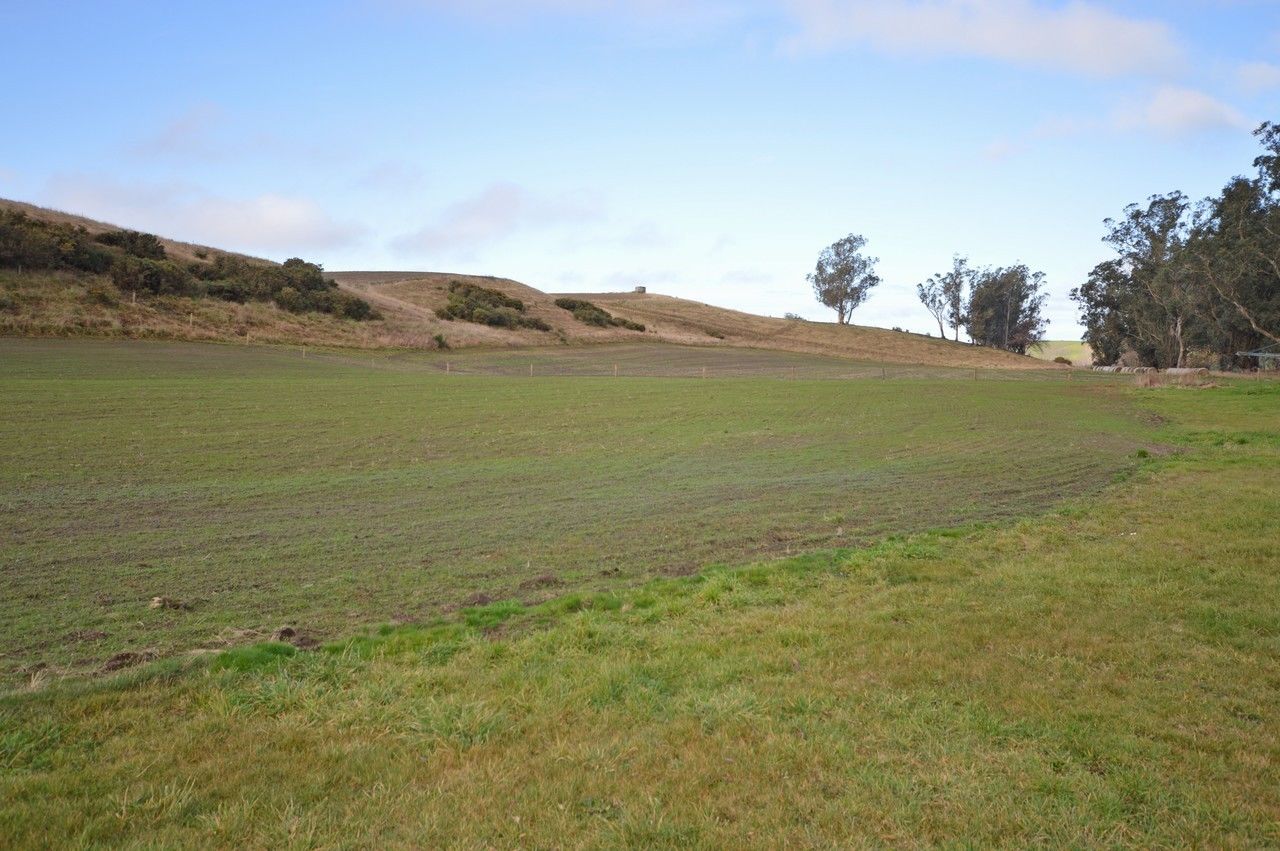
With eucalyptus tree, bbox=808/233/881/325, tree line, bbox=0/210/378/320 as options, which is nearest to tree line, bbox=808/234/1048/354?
eucalyptus tree, bbox=808/233/881/325

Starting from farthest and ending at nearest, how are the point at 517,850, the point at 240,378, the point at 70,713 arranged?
1. the point at 240,378
2. the point at 70,713
3. the point at 517,850

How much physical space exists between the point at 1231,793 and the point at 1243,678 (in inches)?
79.6

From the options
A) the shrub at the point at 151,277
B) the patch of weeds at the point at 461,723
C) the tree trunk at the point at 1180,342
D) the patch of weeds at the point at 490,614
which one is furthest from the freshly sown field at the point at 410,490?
the tree trunk at the point at 1180,342

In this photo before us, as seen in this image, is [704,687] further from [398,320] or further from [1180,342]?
[1180,342]

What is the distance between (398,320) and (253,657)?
72.2 m

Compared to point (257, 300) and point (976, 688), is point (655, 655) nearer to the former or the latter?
point (976, 688)

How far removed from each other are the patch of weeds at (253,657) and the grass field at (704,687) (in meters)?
0.04

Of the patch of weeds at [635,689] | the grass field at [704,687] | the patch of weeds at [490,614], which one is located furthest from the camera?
the patch of weeds at [490,614]

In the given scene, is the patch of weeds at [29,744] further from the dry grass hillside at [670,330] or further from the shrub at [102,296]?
the dry grass hillside at [670,330]

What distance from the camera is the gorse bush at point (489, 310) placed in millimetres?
86531

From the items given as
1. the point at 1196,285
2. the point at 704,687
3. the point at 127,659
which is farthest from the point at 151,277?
the point at 1196,285

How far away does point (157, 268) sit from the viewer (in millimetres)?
61125

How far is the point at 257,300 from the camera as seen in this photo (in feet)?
222

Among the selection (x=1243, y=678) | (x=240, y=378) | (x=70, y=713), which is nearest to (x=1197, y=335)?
(x=240, y=378)
